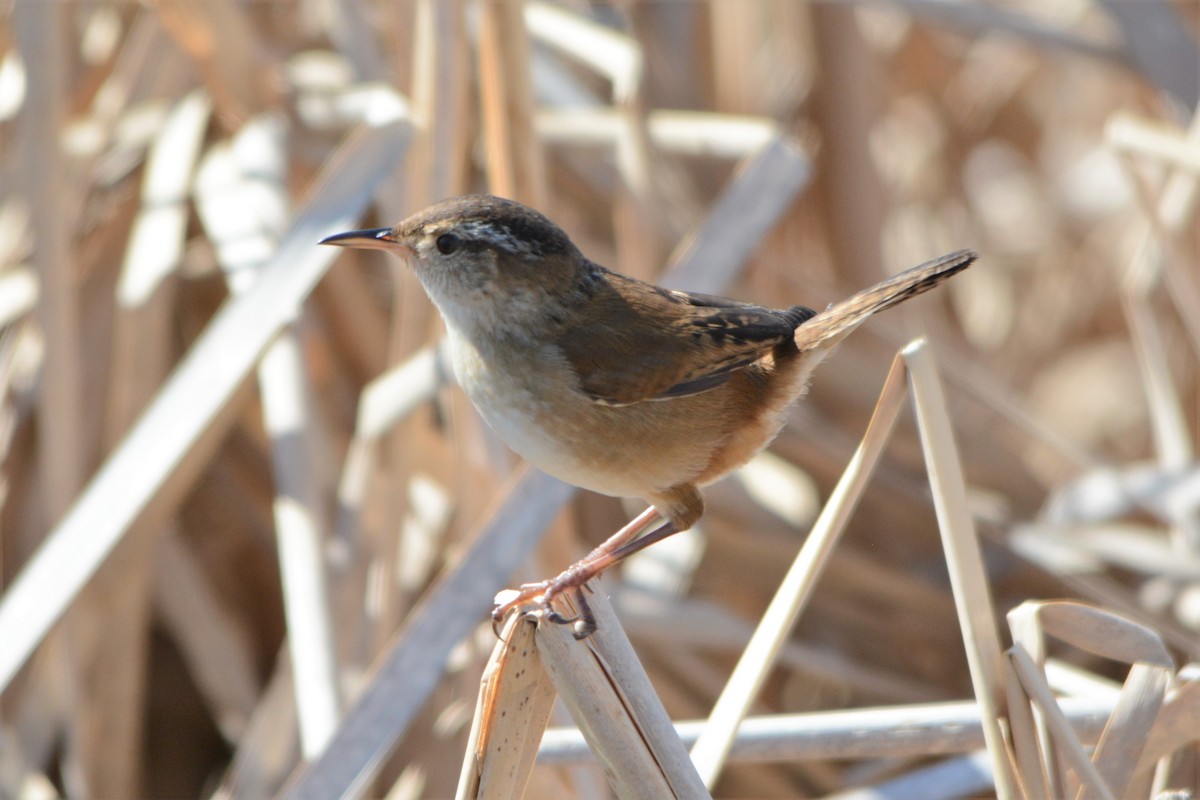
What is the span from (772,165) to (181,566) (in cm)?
149

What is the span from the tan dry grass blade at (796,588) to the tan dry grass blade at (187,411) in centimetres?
97

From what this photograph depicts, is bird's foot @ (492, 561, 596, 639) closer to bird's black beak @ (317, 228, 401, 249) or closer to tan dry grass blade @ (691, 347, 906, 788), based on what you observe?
tan dry grass blade @ (691, 347, 906, 788)

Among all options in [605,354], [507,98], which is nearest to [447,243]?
[605,354]

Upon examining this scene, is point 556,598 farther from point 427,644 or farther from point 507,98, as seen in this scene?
point 507,98

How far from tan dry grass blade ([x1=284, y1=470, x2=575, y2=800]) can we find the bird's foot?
150mm

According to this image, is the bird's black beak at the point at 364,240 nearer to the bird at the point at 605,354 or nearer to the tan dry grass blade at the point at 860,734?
the bird at the point at 605,354

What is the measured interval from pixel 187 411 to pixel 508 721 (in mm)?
948

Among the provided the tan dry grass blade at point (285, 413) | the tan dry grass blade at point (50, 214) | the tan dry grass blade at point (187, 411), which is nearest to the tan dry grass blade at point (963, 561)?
the tan dry grass blade at point (285, 413)

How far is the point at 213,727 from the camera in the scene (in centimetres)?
296

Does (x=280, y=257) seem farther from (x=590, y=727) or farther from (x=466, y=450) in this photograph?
(x=590, y=727)

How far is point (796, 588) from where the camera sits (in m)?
1.50

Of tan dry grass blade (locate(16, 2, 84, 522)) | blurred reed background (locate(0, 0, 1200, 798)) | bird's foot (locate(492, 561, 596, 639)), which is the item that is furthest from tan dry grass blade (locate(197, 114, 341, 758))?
bird's foot (locate(492, 561, 596, 639))

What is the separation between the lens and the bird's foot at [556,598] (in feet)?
4.61

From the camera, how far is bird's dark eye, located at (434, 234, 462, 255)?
5.82ft
